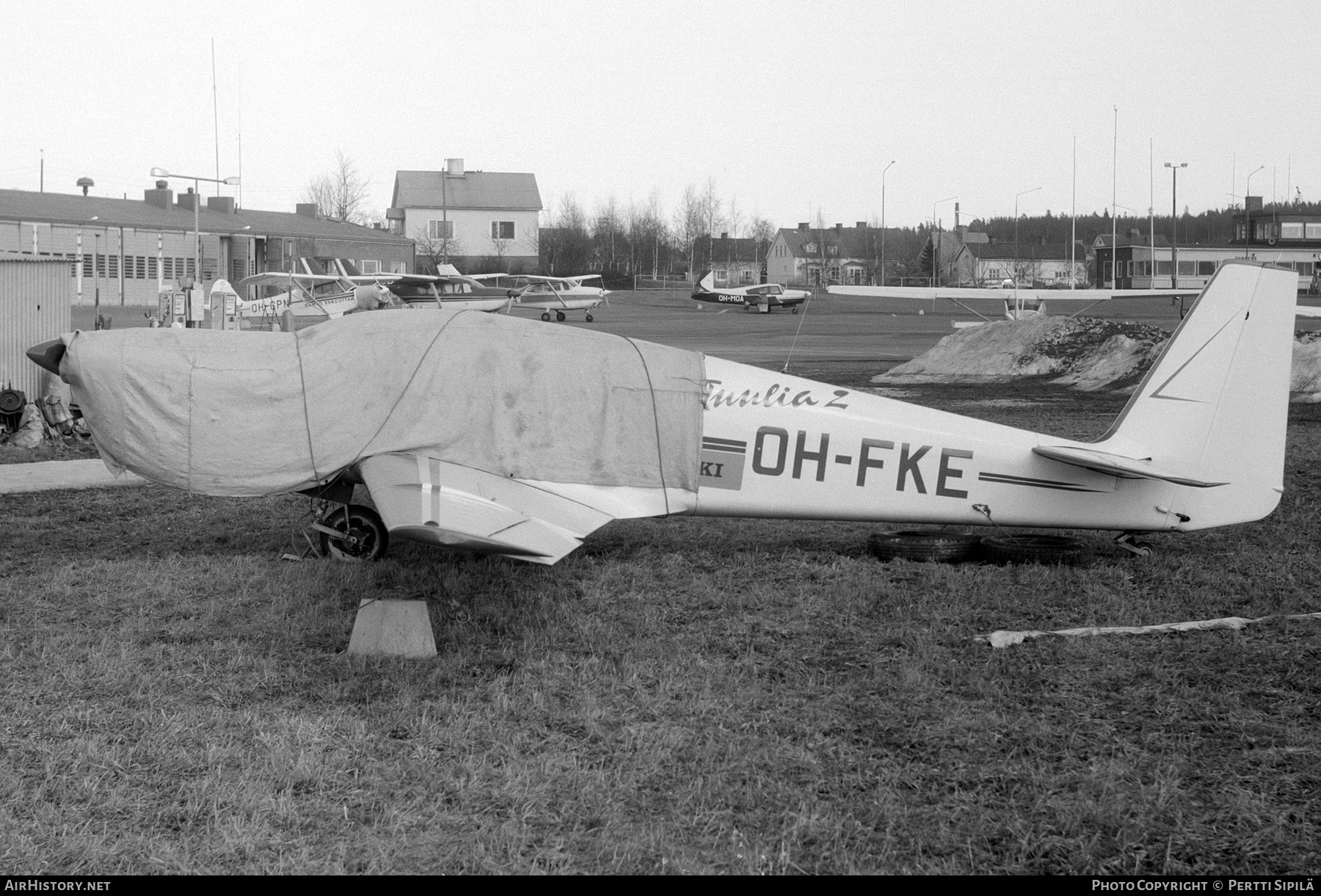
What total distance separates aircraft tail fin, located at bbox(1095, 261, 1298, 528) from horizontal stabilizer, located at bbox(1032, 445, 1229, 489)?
0.44ft

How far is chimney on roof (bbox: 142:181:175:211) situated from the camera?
69188 millimetres

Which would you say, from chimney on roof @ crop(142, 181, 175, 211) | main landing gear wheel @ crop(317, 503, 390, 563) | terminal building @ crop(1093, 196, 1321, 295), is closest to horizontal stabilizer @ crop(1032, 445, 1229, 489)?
main landing gear wheel @ crop(317, 503, 390, 563)

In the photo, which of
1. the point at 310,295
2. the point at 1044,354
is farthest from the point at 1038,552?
the point at 310,295

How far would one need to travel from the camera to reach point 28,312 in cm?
1678

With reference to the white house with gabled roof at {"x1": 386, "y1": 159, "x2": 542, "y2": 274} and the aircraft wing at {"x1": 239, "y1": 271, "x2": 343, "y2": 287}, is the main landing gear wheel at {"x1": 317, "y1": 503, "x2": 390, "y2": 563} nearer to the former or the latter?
the aircraft wing at {"x1": 239, "y1": 271, "x2": 343, "y2": 287}

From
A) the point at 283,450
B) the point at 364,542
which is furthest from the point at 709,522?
the point at 283,450

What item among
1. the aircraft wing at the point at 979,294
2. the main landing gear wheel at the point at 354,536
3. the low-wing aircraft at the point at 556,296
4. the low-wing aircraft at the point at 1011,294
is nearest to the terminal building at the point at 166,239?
the low-wing aircraft at the point at 556,296

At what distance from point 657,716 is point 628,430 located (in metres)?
2.91

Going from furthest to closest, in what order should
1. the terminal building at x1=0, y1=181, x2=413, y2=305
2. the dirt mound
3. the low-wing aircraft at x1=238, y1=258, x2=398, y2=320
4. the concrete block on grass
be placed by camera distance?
1. the terminal building at x1=0, y1=181, x2=413, y2=305
2. the low-wing aircraft at x1=238, y1=258, x2=398, y2=320
3. the dirt mound
4. the concrete block on grass

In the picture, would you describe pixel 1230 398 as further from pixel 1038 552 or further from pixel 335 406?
pixel 335 406

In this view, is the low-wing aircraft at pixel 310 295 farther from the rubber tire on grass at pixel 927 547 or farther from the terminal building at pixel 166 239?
the rubber tire on grass at pixel 927 547

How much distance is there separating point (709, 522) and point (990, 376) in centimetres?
1984
